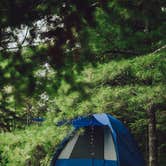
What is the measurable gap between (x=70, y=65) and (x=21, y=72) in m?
0.37

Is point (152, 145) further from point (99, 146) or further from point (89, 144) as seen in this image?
point (89, 144)

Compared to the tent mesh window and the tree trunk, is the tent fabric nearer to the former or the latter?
the tent mesh window

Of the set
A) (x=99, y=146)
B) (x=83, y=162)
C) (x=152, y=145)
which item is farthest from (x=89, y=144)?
(x=152, y=145)

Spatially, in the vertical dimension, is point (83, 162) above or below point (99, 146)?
below

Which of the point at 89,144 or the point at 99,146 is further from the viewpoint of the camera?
the point at 89,144

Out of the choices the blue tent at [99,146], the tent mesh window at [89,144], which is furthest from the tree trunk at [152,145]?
the tent mesh window at [89,144]

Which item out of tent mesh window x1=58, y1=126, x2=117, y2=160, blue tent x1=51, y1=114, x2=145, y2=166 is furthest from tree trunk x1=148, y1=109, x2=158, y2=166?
tent mesh window x1=58, y1=126, x2=117, y2=160

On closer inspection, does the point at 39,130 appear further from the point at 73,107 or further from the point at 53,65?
the point at 53,65

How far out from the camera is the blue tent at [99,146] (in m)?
10.1

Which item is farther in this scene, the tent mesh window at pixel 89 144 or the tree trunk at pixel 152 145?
the tree trunk at pixel 152 145

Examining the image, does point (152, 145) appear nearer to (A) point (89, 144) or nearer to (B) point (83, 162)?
(A) point (89, 144)

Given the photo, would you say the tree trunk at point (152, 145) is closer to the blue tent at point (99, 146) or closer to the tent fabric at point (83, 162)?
the blue tent at point (99, 146)

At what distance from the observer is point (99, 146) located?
1080cm

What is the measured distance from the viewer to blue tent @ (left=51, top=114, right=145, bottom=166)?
10.1 m
